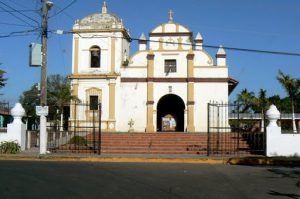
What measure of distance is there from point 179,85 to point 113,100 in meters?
5.15

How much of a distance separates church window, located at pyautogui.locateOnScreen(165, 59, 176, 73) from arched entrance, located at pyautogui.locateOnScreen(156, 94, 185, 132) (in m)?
2.43

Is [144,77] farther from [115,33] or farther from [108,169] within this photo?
[108,169]

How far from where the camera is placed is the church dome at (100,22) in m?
35.1

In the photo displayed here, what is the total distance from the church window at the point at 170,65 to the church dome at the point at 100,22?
460cm

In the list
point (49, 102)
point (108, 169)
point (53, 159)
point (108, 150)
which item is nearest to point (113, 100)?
point (49, 102)

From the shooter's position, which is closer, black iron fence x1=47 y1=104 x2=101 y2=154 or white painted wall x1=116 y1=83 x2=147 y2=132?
black iron fence x1=47 y1=104 x2=101 y2=154

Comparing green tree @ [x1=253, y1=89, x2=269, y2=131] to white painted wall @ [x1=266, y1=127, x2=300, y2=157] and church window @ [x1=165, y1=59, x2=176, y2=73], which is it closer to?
church window @ [x1=165, y1=59, x2=176, y2=73]

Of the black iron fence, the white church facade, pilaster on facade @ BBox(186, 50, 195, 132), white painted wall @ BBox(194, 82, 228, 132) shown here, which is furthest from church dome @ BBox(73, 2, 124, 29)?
the black iron fence

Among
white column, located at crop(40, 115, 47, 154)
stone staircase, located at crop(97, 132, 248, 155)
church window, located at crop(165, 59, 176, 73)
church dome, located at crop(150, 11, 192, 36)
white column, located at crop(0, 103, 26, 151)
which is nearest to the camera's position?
white column, located at crop(40, 115, 47, 154)

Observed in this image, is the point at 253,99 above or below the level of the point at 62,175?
above

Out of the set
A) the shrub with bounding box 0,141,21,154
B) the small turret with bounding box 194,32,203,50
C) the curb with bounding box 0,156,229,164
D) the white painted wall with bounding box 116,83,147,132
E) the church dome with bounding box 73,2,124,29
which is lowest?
the curb with bounding box 0,156,229,164

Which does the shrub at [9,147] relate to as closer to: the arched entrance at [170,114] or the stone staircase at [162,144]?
the stone staircase at [162,144]

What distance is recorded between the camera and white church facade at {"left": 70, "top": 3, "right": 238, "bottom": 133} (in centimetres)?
3403

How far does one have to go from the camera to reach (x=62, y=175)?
12.8 m
